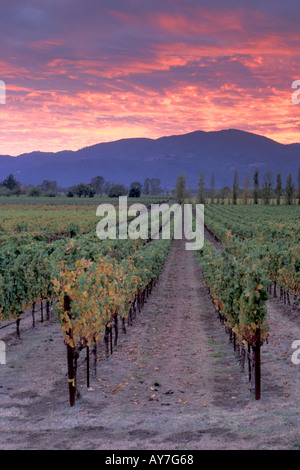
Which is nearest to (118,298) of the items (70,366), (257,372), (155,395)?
(155,395)

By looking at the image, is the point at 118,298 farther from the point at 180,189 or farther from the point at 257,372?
→ the point at 180,189

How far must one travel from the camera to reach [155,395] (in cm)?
1003

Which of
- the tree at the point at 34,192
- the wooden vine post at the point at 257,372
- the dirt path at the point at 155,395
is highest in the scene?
the tree at the point at 34,192

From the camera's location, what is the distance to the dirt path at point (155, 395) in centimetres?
769

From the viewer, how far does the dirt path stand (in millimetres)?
7691

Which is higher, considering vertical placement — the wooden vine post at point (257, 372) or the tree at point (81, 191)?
the tree at point (81, 191)

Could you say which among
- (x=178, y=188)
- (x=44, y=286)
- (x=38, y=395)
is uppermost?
(x=178, y=188)

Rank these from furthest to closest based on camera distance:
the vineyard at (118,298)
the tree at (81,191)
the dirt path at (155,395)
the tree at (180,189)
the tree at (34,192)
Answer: the tree at (81,191)
the tree at (34,192)
the tree at (180,189)
the vineyard at (118,298)
the dirt path at (155,395)

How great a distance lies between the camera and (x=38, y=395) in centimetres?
1025

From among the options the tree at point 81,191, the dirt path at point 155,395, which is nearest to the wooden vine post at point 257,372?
the dirt path at point 155,395

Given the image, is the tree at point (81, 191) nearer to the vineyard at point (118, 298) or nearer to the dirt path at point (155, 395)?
the vineyard at point (118, 298)
